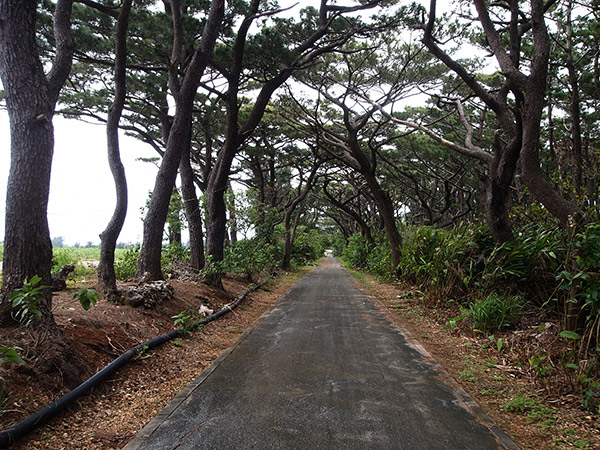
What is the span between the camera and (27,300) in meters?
2.91

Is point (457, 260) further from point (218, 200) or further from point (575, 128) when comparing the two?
point (218, 200)

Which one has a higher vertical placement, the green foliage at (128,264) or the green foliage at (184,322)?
the green foliage at (128,264)

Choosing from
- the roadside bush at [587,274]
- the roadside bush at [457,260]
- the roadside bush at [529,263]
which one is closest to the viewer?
the roadside bush at [587,274]

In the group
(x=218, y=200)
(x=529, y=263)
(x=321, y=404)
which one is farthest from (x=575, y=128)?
(x=321, y=404)

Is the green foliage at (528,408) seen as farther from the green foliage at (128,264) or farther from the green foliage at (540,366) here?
the green foliage at (128,264)

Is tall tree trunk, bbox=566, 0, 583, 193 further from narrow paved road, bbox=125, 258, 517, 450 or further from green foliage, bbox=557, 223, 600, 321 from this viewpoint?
narrow paved road, bbox=125, 258, 517, 450

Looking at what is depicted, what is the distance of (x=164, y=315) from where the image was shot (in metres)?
5.60

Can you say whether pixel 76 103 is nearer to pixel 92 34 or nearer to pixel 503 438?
pixel 92 34

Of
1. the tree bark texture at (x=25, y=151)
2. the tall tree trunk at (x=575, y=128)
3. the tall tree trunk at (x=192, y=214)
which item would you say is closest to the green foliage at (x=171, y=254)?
the tall tree trunk at (x=192, y=214)

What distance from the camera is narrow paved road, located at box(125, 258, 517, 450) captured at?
102 inches

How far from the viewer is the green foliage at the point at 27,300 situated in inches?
110

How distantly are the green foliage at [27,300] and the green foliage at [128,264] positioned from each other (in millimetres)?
5243

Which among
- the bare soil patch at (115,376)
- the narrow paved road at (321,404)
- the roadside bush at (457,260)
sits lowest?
the narrow paved road at (321,404)

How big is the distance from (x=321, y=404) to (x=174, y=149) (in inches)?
213
